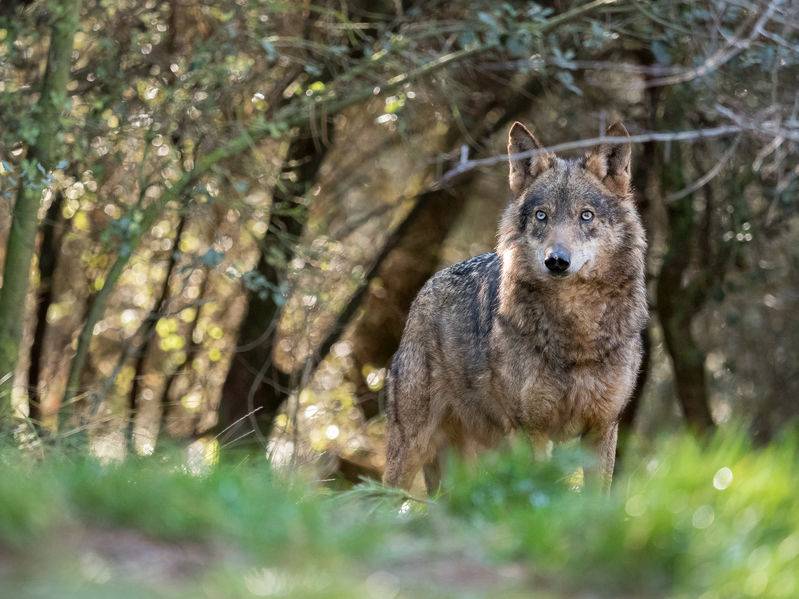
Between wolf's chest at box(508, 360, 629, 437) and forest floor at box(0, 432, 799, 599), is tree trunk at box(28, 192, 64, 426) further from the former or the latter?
forest floor at box(0, 432, 799, 599)

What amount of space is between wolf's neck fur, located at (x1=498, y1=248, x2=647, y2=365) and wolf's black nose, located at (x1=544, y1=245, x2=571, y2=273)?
320 mm

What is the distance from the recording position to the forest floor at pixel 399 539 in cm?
395

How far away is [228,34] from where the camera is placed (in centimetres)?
995

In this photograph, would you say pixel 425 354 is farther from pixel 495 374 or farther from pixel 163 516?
pixel 163 516

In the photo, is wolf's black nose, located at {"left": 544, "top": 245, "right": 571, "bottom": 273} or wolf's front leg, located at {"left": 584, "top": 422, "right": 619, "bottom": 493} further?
wolf's front leg, located at {"left": 584, "top": 422, "right": 619, "bottom": 493}

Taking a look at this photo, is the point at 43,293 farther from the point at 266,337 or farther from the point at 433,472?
the point at 433,472

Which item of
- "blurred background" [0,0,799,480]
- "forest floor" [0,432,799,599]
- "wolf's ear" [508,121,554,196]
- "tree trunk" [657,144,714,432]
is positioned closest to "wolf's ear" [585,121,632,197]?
"wolf's ear" [508,121,554,196]

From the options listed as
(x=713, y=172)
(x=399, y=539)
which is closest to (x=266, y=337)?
(x=713, y=172)

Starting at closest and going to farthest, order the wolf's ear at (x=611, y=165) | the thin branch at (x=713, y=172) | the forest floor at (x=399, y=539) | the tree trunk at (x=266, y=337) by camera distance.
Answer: the forest floor at (x=399, y=539)
the wolf's ear at (x=611, y=165)
the thin branch at (x=713, y=172)
the tree trunk at (x=266, y=337)

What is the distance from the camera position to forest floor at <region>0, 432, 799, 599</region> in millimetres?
3945

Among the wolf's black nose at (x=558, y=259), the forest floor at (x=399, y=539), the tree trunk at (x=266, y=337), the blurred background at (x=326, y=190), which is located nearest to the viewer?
the forest floor at (x=399, y=539)

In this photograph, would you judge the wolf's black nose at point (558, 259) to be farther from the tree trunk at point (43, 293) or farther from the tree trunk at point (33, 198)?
the tree trunk at point (43, 293)

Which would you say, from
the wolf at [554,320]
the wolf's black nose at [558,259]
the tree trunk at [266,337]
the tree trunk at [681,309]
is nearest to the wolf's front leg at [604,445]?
the wolf at [554,320]

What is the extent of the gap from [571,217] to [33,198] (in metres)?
3.80
